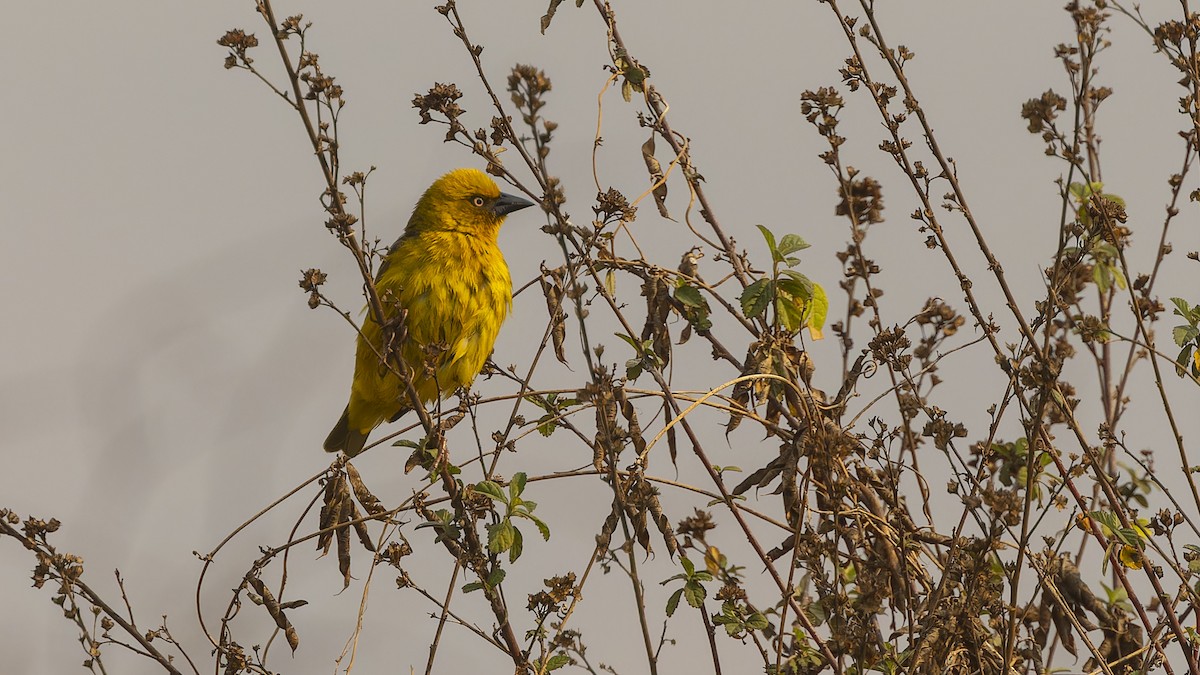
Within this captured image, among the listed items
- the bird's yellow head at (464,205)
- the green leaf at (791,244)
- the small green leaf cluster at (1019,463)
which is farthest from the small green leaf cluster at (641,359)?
the bird's yellow head at (464,205)

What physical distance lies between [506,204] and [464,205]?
0.71 feet

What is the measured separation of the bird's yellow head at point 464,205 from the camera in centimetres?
564

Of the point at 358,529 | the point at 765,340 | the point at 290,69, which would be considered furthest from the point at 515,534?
the point at 290,69

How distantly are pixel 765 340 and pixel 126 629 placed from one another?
1777 mm

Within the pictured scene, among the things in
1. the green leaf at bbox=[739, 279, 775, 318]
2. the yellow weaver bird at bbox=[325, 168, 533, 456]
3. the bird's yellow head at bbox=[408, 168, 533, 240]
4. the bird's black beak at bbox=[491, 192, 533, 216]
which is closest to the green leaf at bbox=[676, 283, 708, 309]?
the green leaf at bbox=[739, 279, 775, 318]

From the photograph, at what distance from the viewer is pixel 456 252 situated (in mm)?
5332

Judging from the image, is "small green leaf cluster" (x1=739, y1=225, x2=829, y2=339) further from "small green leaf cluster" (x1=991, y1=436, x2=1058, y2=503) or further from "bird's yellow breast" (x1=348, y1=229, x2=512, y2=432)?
"bird's yellow breast" (x1=348, y1=229, x2=512, y2=432)

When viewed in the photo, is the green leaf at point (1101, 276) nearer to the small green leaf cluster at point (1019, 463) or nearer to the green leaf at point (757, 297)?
the small green leaf cluster at point (1019, 463)

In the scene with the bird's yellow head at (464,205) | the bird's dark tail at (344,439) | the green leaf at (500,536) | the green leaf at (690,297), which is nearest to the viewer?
the green leaf at (500,536)

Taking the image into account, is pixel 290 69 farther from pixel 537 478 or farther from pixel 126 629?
pixel 126 629

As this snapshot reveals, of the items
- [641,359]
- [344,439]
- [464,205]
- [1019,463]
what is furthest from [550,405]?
[344,439]

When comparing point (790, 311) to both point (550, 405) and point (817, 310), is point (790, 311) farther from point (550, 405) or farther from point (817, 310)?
point (550, 405)

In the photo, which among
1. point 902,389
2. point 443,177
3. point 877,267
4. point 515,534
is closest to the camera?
point 515,534

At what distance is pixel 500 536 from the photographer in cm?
308
